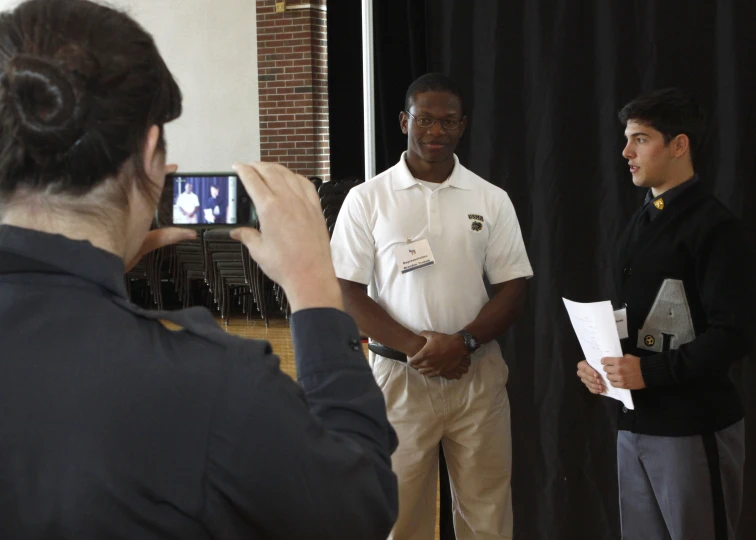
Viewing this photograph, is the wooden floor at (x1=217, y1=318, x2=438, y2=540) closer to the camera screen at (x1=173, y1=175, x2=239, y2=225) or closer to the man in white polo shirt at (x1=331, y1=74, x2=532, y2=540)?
the man in white polo shirt at (x1=331, y1=74, x2=532, y2=540)

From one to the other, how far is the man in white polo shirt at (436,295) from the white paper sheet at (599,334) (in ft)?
0.99

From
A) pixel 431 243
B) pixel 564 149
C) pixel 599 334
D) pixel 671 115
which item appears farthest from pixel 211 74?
pixel 599 334

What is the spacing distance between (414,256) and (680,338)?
2.58 ft

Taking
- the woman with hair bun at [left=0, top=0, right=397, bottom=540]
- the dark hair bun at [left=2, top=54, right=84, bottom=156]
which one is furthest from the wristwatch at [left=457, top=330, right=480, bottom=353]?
the dark hair bun at [left=2, top=54, right=84, bottom=156]

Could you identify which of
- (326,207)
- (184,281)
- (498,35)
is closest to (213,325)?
(498,35)

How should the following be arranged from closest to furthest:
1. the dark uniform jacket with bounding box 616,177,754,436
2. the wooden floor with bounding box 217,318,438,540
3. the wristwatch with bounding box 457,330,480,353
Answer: the dark uniform jacket with bounding box 616,177,754,436 < the wristwatch with bounding box 457,330,480,353 < the wooden floor with bounding box 217,318,438,540

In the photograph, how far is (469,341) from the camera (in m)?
2.33

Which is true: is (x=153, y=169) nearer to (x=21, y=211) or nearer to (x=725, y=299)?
(x=21, y=211)

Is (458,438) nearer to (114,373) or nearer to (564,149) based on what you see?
(564,149)

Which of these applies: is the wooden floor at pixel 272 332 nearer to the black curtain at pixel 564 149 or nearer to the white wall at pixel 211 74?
the white wall at pixel 211 74

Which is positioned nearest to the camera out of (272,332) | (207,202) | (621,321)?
(207,202)

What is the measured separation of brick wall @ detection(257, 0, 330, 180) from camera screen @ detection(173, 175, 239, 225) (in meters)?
7.72

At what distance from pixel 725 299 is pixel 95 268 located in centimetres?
169

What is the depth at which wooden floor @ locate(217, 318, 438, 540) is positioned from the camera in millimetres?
6607
